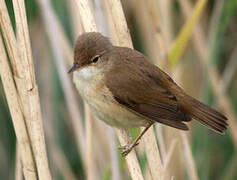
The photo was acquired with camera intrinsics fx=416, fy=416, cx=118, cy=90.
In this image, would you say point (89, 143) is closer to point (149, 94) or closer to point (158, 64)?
point (149, 94)

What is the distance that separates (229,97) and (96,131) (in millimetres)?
1353

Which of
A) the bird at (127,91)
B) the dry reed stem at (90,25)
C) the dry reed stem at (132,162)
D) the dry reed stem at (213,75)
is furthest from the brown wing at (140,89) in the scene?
the dry reed stem at (213,75)

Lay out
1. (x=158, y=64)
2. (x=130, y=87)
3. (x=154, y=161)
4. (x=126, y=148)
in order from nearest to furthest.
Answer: (x=154, y=161) < (x=126, y=148) < (x=130, y=87) < (x=158, y=64)

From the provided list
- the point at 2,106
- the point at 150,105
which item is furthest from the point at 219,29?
the point at 2,106

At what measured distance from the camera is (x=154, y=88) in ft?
8.50

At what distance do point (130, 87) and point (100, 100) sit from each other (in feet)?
0.71

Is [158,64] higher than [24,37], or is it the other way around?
[24,37]

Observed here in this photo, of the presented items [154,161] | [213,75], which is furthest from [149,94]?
[213,75]

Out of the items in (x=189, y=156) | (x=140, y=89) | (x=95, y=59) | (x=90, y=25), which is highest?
(x=90, y=25)

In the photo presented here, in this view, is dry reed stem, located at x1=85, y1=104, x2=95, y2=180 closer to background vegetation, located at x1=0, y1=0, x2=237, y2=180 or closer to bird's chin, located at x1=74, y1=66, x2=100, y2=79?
bird's chin, located at x1=74, y1=66, x2=100, y2=79

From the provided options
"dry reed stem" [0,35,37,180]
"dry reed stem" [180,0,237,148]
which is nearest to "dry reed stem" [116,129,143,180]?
"dry reed stem" [0,35,37,180]

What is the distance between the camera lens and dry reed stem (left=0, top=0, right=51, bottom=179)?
83.3 inches

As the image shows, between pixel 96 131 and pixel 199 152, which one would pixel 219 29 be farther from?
pixel 96 131

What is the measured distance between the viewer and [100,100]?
96.7 inches
